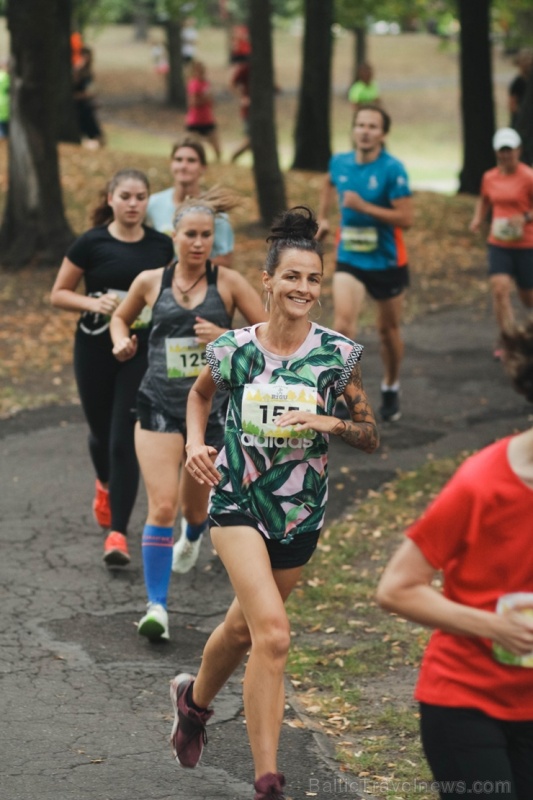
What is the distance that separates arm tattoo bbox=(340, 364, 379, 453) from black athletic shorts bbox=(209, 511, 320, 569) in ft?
1.23

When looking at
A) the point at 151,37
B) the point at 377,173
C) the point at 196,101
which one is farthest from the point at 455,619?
the point at 151,37

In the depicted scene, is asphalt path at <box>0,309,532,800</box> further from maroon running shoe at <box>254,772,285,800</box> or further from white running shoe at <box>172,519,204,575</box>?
maroon running shoe at <box>254,772,285,800</box>

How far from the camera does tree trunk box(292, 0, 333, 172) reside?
22375mm

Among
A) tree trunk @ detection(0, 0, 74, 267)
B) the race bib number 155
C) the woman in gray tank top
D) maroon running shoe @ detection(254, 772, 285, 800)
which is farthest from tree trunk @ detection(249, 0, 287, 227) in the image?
maroon running shoe @ detection(254, 772, 285, 800)

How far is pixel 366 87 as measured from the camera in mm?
26297

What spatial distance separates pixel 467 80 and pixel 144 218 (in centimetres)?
1478

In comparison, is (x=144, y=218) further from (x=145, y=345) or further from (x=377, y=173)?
(x=377, y=173)

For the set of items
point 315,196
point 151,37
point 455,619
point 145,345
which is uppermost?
point 455,619

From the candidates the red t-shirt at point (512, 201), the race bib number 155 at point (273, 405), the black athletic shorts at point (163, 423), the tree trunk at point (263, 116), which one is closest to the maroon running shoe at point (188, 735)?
the race bib number 155 at point (273, 405)

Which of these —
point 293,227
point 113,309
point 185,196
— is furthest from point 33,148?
point 293,227

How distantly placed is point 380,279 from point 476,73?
1248 cm

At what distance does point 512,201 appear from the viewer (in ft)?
37.4

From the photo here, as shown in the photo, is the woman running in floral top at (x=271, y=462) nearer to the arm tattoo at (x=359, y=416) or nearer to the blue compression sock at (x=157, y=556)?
the arm tattoo at (x=359, y=416)

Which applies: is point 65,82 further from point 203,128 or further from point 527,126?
point 527,126
